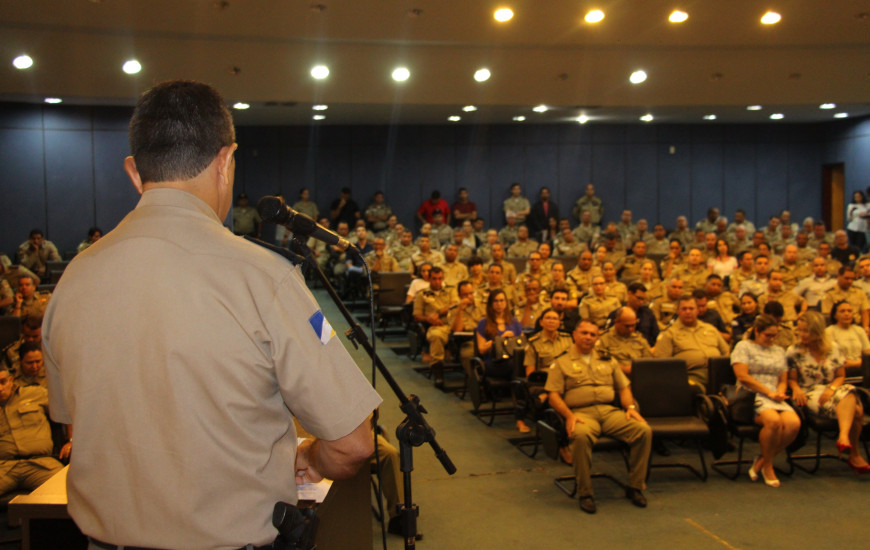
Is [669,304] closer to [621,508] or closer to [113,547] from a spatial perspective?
[621,508]

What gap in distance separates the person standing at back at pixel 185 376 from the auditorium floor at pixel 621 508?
3.02 meters

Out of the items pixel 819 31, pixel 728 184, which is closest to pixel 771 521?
pixel 819 31

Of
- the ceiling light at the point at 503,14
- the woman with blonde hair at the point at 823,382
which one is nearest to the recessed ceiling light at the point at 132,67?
the ceiling light at the point at 503,14

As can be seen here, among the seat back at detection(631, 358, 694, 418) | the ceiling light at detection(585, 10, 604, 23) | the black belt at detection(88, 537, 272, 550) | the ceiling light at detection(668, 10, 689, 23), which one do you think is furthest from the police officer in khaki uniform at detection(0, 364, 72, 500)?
the ceiling light at detection(668, 10, 689, 23)

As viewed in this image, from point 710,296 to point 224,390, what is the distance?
710cm

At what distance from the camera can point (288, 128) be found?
50.6ft

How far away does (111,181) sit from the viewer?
37.0ft

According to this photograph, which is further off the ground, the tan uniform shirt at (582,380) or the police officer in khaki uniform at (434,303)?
the police officer in khaki uniform at (434,303)

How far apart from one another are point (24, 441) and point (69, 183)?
28.0 feet

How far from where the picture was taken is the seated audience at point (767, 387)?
16.1 feet

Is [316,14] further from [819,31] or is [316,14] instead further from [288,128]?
[288,128]

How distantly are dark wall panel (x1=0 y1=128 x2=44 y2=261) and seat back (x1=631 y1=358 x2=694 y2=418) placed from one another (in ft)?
33.5

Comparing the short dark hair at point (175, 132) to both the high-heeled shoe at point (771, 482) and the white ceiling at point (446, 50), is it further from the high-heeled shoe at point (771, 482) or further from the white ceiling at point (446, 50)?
the white ceiling at point (446, 50)

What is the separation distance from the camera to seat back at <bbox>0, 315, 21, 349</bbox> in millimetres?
6168
